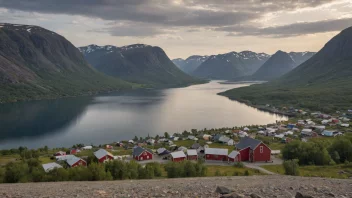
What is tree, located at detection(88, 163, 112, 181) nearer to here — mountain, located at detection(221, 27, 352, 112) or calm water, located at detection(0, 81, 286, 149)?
calm water, located at detection(0, 81, 286, 149)

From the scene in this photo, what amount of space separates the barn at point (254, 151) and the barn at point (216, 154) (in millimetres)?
2124

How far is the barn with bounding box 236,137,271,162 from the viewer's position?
136 ft

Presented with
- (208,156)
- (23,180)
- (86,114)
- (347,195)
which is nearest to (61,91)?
(86,114)

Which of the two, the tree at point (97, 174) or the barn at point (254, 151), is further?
the barn at point (254, 151)

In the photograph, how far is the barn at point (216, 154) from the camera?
43.1 m

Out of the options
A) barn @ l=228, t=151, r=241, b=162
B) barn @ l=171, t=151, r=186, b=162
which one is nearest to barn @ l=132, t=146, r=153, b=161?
barn @ l=171, t=151, r=186, b=162

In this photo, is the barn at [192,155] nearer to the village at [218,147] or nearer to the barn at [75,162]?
the village at [218,147]

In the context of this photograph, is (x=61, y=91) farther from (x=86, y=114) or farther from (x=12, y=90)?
(x=86, y=114)

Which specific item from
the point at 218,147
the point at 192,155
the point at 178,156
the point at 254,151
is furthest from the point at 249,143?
the point at 218,147

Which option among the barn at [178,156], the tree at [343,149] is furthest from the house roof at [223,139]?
the tree at [343,149]

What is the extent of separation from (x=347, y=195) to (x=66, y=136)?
68.9 metres

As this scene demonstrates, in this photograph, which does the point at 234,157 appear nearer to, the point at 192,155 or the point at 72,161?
the point at 192,155

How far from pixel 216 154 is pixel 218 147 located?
10697 mm

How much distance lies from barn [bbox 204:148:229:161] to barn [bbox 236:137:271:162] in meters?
2.12
